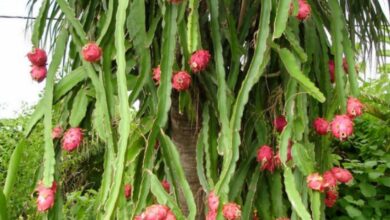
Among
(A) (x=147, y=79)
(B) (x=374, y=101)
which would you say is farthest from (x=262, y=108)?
(B) (x=374, y=101)

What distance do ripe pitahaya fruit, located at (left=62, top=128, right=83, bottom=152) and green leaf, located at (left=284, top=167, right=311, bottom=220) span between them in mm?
393

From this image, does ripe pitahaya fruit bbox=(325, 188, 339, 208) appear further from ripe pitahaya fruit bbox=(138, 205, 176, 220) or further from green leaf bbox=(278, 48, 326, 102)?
ripe pitahaya fruit bbox=(138, 205, 176, 220)

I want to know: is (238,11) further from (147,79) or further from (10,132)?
(10,132)

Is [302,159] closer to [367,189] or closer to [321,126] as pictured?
[321,126]

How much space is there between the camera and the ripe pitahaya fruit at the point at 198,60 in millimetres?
1023

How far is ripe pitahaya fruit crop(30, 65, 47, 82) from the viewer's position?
1116 mm

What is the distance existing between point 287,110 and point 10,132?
6.18 ft

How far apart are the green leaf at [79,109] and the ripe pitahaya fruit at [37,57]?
107 millimetres

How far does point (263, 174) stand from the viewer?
114 cm

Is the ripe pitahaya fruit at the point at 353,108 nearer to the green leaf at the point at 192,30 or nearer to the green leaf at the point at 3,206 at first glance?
the green leaf at the point at 192,30

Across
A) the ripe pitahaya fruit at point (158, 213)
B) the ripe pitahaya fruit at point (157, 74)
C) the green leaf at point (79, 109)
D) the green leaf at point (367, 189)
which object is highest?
the ripe pitahaya fruit at point (157, 74)

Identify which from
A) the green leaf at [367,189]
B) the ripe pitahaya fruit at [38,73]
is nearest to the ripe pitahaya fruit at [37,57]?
the ripe pitahaya fruit at [38,73]

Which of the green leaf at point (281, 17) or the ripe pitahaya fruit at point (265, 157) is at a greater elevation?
the green leaf at point (281, 17)

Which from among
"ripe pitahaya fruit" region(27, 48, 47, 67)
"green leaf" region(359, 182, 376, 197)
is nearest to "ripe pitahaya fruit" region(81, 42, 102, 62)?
"ripe pitahaya fruit" region(27, 48, 47, 67)
